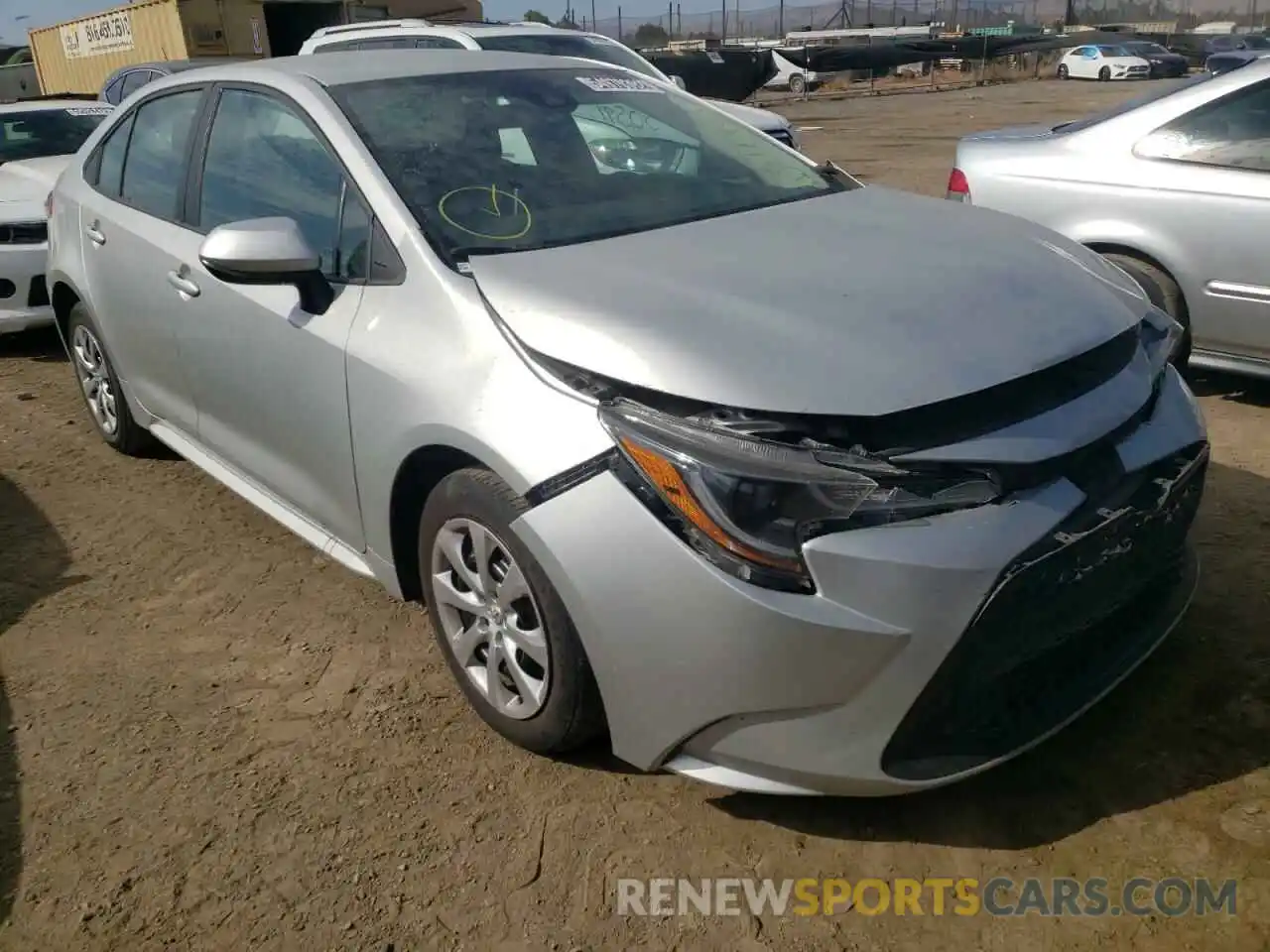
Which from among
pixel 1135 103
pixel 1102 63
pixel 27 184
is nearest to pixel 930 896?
pixel 1135 103

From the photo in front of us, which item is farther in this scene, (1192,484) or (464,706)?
(464,706)

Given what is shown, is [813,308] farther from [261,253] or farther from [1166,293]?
[1166,293]

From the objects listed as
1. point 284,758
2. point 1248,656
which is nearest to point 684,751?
point 284,758

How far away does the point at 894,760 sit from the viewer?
2.07 m

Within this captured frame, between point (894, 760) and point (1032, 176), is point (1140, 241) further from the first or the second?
point (894, 760)

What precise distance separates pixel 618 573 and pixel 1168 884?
4.22ft

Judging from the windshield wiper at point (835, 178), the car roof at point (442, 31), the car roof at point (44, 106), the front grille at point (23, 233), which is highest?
the car roof at point (442, 31)

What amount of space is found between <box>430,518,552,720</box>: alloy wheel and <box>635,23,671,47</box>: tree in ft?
218

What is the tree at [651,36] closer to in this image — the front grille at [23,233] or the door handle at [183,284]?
the front grille at [23,233]

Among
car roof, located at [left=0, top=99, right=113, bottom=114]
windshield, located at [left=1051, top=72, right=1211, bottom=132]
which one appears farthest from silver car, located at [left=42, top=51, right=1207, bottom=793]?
car roof, located at [left=0, top=99, right=113, bottom=114]

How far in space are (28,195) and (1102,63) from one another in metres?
34.2

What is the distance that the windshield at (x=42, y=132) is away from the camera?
24.6 feet

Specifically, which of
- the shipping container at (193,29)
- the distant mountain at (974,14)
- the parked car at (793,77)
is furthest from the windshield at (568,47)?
the distant mountain at (974,14)

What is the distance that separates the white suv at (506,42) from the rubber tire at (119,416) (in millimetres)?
4824
